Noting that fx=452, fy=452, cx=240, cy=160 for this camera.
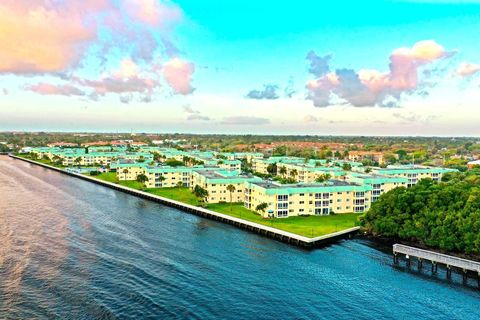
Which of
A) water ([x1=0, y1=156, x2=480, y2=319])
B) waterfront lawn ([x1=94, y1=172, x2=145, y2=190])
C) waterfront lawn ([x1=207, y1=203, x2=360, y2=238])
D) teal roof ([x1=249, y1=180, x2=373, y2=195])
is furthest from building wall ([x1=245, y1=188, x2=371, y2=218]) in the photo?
waterfront lawn ([x1=94, y1=172, x2=145, y2=190])

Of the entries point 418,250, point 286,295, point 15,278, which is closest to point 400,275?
point 418,250

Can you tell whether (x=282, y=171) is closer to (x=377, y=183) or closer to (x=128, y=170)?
(x=128, y=170)

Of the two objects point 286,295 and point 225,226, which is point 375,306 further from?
point 225,226

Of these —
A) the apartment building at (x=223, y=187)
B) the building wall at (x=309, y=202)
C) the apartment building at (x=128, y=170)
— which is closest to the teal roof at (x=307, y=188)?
the building wall at (x=309, y=202)

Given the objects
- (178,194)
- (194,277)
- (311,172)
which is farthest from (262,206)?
(311,172)

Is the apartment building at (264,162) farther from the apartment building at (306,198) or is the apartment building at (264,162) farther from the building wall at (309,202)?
the building wall at (309,202)
